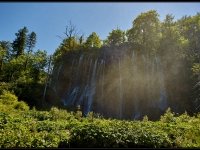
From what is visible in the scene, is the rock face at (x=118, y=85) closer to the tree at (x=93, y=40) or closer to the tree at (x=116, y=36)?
the tree at (x=93, y=40)

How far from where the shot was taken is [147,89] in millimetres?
42281

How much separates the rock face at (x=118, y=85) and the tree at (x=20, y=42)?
3004cm

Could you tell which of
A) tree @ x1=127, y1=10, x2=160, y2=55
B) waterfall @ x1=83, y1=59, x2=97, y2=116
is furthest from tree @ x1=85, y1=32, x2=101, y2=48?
waterfall @ x1=83, y1=59, x2=97, y2=116

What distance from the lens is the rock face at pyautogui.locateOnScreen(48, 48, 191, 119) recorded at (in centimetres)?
4097

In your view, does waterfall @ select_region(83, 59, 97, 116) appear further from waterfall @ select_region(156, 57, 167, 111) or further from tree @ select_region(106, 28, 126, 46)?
tree @ select_region(106, 28, 126, 46)

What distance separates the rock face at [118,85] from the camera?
40969 mm

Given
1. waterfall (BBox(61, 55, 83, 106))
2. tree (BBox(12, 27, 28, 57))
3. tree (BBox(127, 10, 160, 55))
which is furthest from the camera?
tree (BBox(12, 27, 28, 57))

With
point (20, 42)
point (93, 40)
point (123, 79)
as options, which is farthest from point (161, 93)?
point (20, 42)

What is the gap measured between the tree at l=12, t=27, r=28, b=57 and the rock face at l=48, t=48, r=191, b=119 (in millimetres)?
30044

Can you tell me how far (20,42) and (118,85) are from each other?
40.1m

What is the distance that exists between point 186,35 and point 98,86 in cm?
2986

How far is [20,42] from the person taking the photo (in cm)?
7481

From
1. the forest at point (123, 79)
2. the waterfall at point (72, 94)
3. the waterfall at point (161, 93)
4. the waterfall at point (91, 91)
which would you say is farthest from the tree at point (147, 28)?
the waterfall at point (72, 94)

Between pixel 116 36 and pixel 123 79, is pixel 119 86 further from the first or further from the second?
pixel 116 36
